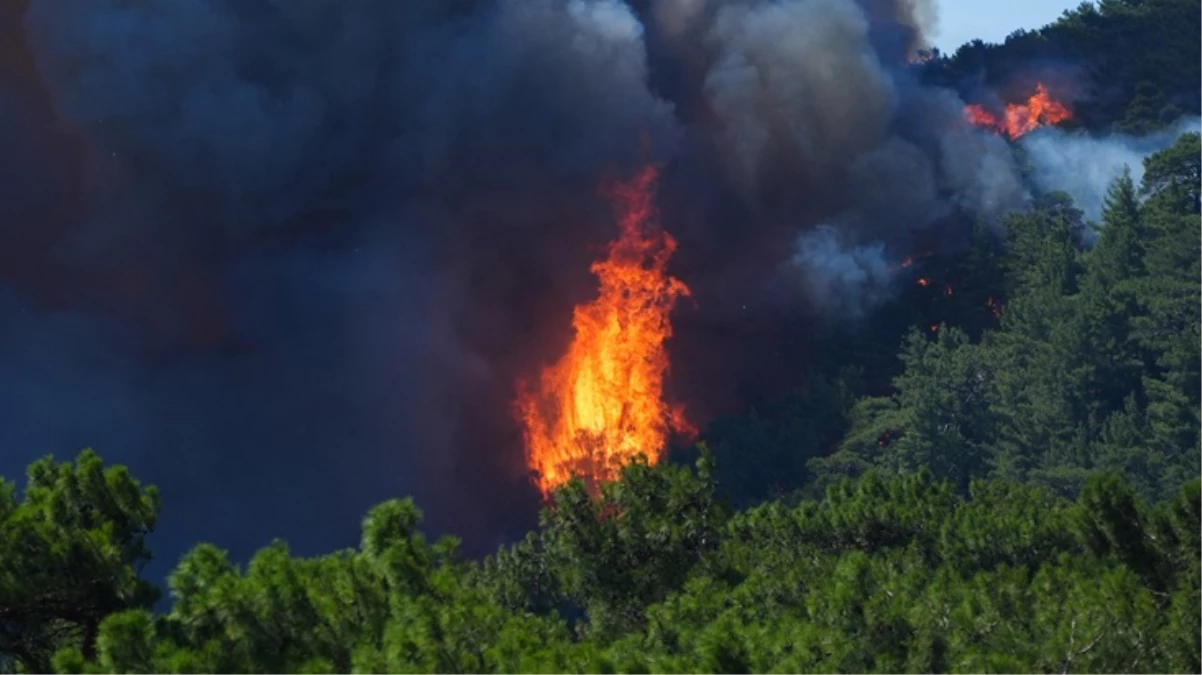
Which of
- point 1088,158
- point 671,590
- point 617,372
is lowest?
point 671,590

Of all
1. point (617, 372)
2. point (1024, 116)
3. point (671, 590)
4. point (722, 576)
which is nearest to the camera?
point (671, 590)

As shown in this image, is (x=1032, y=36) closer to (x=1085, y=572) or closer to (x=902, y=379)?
(x=902, y=379)

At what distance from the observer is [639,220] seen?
8781 cm

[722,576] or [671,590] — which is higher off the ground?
[722,576]

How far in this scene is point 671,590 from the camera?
121 feet

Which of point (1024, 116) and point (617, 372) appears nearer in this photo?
point (617, 372)

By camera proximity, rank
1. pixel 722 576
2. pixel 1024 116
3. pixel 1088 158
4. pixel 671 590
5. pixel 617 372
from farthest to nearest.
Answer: pixel 1024 116
pixel 1088 158
pixel 617 372
pixel 722 576
pixel 671 590

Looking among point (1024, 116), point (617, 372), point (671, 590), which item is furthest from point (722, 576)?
point (1024, 116)

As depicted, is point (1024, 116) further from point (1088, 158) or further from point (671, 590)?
point (671, 590)

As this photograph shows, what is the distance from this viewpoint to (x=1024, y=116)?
13075 cm

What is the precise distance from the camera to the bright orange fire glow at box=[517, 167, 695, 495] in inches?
3292

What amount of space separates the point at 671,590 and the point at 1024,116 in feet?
329

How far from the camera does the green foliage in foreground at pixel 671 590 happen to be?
856 inches

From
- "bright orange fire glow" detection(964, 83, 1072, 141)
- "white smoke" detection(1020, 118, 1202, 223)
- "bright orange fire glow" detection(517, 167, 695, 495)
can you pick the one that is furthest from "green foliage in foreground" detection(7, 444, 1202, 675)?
"bright orange fire glow" detection(964, 83, 1072, 141)
